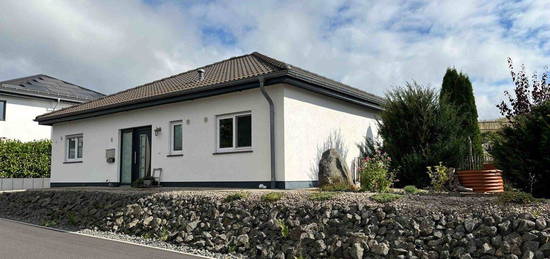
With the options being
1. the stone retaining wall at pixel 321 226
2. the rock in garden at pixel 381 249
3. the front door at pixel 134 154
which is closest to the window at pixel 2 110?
the front door at pixel 134 154

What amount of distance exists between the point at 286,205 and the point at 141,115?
8.19 metres

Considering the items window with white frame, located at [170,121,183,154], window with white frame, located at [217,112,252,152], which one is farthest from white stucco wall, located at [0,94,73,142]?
window with white frame, located at [217,112,252,152]

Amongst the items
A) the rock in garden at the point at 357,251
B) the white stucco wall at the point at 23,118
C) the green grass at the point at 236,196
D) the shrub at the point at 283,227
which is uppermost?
the white stucco wall at the point at 23,118

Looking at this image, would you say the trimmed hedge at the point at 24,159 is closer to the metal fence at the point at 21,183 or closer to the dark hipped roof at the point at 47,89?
the metal fence at the point at 21,183

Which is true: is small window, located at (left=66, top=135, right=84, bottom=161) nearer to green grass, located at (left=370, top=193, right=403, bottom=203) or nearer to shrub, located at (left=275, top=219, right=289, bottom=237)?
shrub, located at (left=275, top=219, right=289, bottom=237)

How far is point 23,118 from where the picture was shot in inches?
1003

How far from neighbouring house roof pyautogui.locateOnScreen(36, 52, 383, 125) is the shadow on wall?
3.88 ft

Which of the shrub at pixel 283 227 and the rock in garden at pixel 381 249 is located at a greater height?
the shrub at pixel 283 227

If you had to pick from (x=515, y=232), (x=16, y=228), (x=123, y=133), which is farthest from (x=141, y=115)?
(x=515, y=232)

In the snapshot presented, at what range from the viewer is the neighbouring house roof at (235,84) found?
10633mm

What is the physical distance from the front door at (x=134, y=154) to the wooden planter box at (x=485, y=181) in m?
9.41

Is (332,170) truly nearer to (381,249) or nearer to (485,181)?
(485,181)

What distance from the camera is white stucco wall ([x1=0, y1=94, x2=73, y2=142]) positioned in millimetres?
24734

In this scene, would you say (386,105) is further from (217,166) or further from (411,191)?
(217,166)
